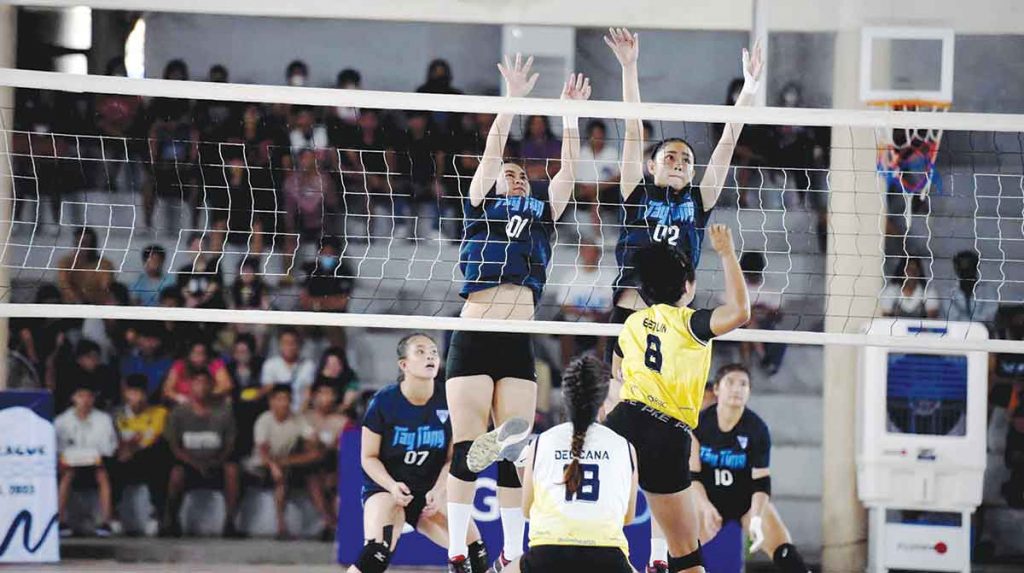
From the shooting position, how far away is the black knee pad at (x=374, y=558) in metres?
7.81

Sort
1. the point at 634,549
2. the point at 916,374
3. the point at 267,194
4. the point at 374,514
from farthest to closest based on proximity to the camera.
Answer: the point at 267,194 < the point at 916,374 < the point at 634,549 < the point at 374,514

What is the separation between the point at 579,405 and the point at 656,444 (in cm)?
73

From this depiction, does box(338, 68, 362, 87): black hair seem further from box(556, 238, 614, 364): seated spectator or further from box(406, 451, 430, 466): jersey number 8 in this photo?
box(406, 451, 430, 466): jersey number 8

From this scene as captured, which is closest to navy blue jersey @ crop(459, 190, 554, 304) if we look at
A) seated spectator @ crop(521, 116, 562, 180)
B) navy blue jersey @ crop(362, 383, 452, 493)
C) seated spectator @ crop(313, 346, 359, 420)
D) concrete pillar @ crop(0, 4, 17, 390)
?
navy blue jersey @ crop(362, 383, 452, 493)

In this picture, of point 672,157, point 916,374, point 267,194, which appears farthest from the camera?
point 267,194

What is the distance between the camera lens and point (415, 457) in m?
8.27

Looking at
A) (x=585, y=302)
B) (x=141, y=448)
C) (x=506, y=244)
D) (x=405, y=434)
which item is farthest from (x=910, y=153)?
(x=141, y=448)

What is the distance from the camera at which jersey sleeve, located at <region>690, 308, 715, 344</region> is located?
6363 mm

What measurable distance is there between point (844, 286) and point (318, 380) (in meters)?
4.09

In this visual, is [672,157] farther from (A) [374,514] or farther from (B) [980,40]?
(B) [980,40]

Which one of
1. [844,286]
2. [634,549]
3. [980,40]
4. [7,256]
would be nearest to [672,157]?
[634,549]

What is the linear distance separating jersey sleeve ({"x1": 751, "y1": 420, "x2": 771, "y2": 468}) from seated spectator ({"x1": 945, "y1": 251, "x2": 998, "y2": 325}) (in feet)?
9.85

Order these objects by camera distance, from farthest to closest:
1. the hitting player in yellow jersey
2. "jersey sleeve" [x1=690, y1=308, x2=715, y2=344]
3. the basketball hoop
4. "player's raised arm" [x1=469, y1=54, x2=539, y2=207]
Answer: the basketball hoop
"player's raised arm" [x1=469, y1=54, x2=539, y2=207]
the hitting player in yellow jersey
"jersey sleeve" [x1=690, y1=308, x2=715, y2=344]

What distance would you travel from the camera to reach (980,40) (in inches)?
462
